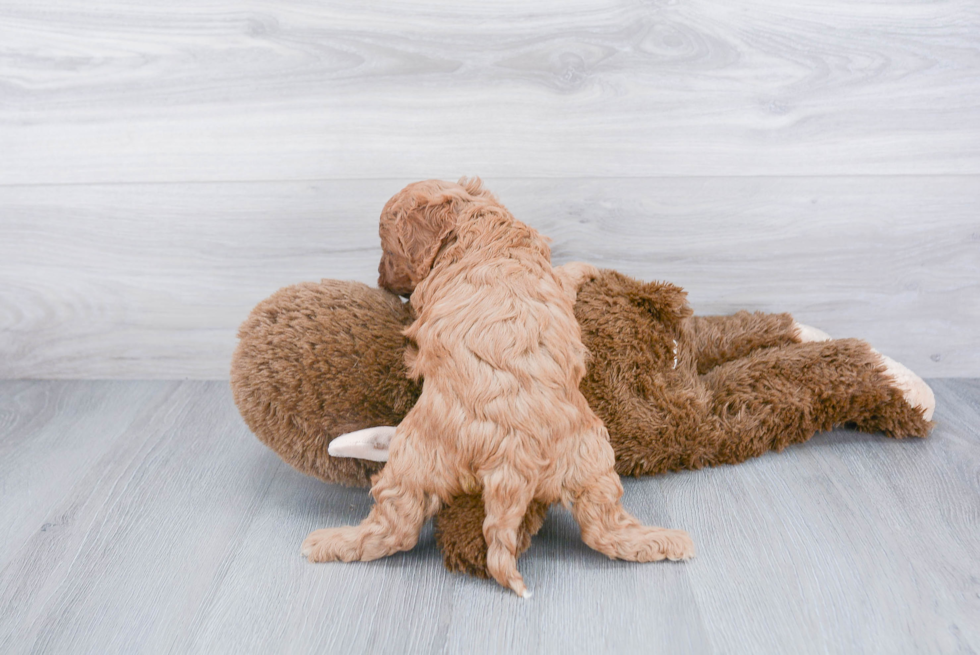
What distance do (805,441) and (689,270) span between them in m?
0.43

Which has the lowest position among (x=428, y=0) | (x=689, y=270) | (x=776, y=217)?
(x=689, y=270)

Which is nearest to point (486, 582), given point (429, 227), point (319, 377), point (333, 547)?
point (333, 547)

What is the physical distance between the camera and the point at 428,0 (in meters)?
1.37

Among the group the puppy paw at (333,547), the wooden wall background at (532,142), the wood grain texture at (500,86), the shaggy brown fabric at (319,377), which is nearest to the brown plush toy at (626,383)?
the shaggy brown fabric at (319,377)

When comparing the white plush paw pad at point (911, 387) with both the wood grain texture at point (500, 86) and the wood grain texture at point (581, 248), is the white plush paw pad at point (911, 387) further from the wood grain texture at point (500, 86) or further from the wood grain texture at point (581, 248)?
the wood grain texture at point (500, 86)

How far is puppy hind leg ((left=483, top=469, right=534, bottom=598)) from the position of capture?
0.92m

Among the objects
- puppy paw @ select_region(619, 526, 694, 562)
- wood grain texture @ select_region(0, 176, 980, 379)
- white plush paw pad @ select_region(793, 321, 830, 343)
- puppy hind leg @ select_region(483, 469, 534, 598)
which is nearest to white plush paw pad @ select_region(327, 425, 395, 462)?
puppy hind leg @ select_region(483, 469, 534, 598)

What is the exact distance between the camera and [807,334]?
1.45 m

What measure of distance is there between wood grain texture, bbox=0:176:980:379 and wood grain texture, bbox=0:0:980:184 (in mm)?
50

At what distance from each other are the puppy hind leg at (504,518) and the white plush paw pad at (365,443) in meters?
0.23

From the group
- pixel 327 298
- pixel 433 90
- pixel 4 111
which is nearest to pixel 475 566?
pixel 327 298

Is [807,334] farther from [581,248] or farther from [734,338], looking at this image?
[581,248]

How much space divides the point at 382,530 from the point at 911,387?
103 centimetres

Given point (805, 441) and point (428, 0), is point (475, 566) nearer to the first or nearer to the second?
point (805, 441)
